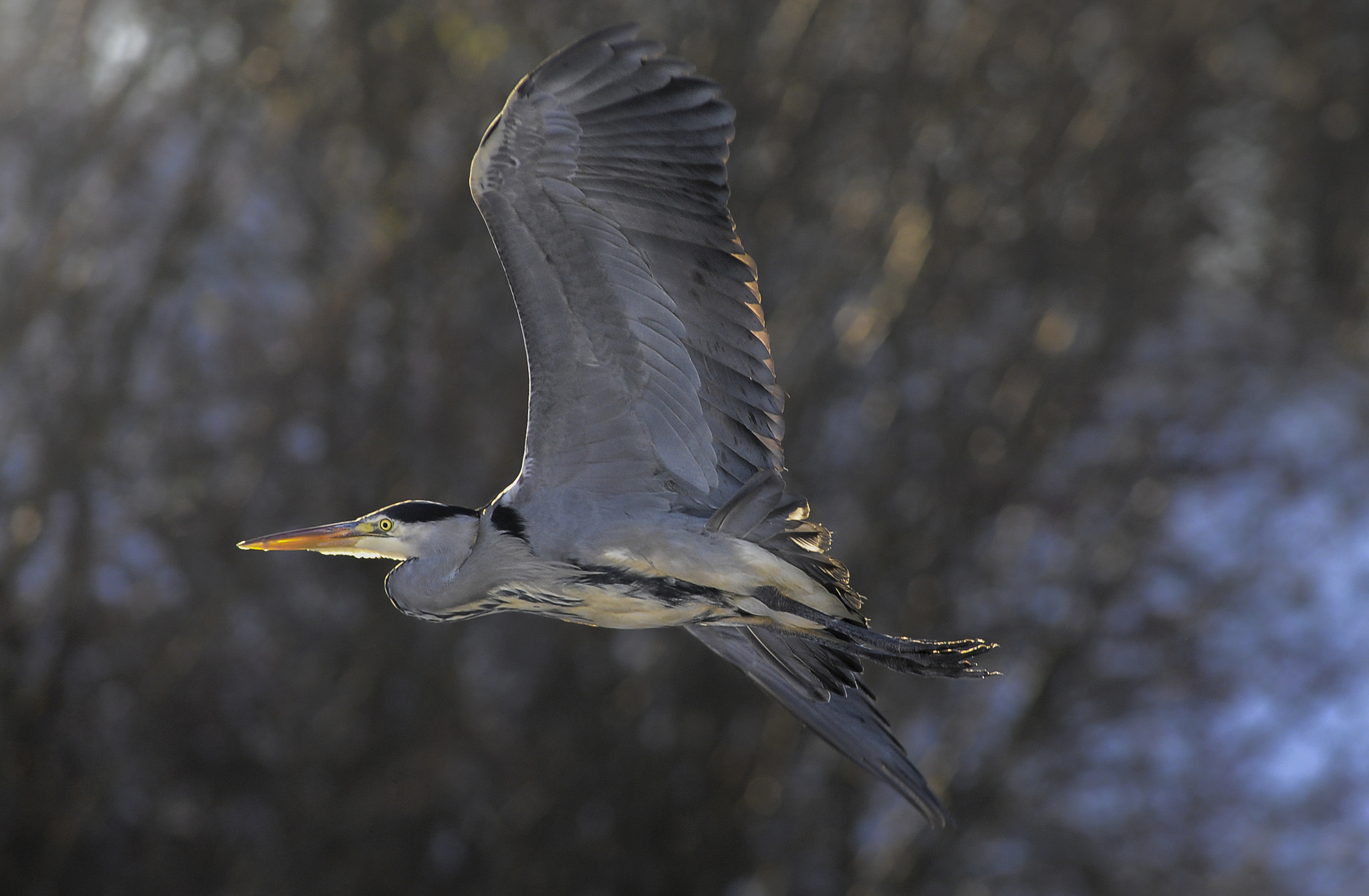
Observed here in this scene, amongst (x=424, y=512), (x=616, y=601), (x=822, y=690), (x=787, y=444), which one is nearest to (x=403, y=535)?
(x=424, y=512)

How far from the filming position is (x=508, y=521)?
2.53m

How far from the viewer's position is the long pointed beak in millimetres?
2467

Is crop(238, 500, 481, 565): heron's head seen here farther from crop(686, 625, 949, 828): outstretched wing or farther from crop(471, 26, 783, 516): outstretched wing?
crop(686, 625, 949, 828): outstretched wing

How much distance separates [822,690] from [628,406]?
2.61 feet

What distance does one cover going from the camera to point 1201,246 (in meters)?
7.90

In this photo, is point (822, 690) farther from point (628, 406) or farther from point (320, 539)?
point (320, 539)

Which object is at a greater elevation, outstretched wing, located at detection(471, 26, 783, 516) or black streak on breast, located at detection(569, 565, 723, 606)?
outstretched wing, located at detection(471, 26, 783, 516)

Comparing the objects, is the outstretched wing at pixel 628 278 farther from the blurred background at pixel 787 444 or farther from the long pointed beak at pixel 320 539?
the blurred background at pixel 787 444

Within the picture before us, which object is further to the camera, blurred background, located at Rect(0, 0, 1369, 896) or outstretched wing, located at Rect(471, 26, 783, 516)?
blurred background, located at Rect(0, 0, 1369, 896)

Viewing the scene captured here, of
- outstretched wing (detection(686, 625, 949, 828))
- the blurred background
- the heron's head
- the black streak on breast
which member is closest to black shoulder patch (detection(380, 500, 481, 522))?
the heron's head

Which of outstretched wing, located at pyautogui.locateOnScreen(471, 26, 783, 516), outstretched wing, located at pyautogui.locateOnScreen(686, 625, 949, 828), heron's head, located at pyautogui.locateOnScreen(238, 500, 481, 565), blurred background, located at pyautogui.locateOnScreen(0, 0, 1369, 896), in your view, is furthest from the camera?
blurred background, located at pyautogui.locateOnScreen(0, 0, 1369, 896)

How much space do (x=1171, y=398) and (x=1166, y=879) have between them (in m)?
2.74

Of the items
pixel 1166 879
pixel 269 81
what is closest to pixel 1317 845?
pixel 1166 879

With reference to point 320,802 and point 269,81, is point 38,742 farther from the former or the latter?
point 269,81
